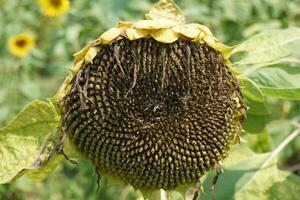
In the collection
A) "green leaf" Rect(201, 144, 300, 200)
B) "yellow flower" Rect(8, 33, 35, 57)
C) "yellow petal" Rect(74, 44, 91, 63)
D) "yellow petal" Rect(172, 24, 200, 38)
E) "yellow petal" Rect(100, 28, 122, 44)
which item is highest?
"yellow petal" Rect(172, 24, 200, 38)

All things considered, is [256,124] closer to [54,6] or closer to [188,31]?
[188,31]

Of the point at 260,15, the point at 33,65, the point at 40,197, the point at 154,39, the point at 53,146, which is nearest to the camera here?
the point at 154,39

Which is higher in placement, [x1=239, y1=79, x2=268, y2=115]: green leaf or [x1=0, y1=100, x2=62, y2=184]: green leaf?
[x1=239, y1=79, x2=268, y2=115]: green leaf

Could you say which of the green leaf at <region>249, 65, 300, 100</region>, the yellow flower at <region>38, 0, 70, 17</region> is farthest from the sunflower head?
the yellow flower at <region>38, 0, 70, 17</region>

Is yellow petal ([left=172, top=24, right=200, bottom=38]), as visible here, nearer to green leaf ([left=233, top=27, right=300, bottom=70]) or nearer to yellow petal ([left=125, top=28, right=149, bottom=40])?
yellow petal ([left=125, top=28, right=149, bottom=40])

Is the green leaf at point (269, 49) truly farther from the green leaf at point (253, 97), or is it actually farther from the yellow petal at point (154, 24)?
the yellow petal at point (154, 24)

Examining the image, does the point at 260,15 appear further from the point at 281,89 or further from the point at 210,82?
the point at 210,82

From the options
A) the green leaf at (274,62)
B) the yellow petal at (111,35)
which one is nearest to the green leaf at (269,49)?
the green leaf at (274,62)

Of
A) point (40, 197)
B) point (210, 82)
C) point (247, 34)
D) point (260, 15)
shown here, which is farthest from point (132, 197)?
point (40, 197)
